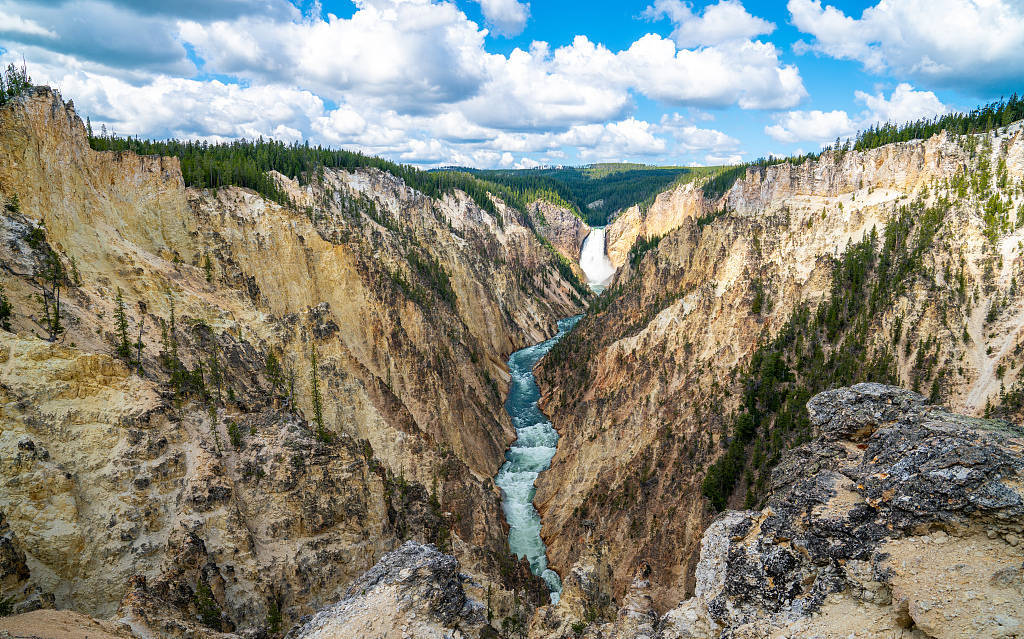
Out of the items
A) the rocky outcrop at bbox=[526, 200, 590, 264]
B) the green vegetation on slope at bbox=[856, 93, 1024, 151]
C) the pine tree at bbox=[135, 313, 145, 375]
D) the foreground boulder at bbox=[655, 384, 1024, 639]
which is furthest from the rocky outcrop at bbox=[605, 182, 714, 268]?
the pine tree at bbox=[135, 313, 145, 375]

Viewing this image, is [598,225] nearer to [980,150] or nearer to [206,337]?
[980,150]

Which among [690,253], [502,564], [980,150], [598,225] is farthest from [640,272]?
[598,225]

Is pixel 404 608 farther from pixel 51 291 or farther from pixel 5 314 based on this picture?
pixel 51 291

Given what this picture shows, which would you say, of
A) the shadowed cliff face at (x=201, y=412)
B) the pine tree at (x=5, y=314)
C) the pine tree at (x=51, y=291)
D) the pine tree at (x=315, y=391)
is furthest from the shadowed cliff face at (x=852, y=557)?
the pine tree at (x=5, y=314)

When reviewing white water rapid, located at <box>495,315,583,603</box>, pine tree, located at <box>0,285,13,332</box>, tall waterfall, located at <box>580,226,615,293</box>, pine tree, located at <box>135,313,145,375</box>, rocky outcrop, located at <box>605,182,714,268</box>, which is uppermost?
rocky outcrop, located at <box>605,182,714,268</box>

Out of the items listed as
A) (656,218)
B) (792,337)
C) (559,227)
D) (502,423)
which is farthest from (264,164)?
(559,227)

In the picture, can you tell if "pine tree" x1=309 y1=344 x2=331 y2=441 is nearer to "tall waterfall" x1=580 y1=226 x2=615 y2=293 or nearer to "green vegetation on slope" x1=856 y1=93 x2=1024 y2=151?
"green vegetation on slope" x1=856 y1=93 x2=1024 y2=151
